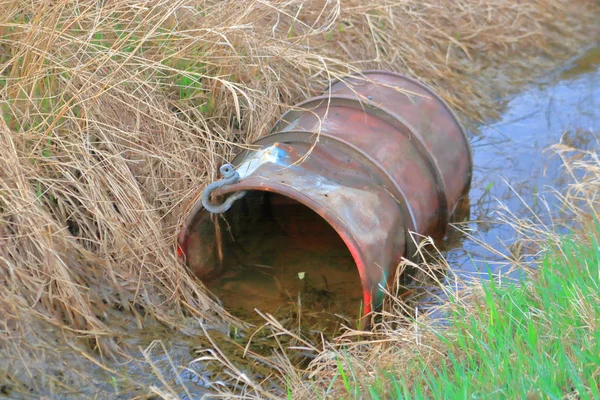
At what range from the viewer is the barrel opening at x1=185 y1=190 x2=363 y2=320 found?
3678 mm

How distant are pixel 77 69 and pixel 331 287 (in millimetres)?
1526

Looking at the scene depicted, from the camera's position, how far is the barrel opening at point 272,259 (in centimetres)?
368

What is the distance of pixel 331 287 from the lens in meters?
3.84

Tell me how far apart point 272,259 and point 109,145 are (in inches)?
39.4

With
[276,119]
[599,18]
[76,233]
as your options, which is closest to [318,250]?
[276,119]

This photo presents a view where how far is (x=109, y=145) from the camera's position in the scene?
354 cm

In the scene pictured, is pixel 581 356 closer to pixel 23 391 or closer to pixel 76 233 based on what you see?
pixel 23 391

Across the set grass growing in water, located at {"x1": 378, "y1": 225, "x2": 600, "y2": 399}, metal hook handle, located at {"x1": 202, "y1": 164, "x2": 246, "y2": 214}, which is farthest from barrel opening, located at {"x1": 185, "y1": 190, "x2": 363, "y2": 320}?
grass growing in water, located at {"x1": 378, "y1": 225, "x2": 600, "y2": 399}

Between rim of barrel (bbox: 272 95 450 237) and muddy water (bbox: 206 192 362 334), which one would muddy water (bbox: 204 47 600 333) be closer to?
muddy water (bbox: 206 192 362 334)

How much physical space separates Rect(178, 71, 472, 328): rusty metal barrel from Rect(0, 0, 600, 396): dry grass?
0.20 m

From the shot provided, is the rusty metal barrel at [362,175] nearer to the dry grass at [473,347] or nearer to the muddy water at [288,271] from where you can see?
the muddy water at [288,271]

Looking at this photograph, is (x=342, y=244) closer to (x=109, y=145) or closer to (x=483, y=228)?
(x=483, y=228)

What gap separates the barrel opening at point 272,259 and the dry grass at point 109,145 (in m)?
0.17

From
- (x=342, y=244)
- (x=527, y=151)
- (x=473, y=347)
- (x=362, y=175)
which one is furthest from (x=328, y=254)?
(x=527, y=151)
